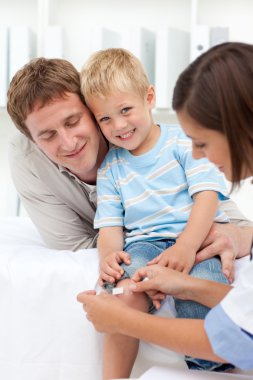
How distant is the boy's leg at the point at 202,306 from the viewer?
1194mm

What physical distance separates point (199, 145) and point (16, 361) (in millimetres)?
645

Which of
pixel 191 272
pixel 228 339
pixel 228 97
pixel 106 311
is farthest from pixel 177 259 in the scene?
pixel 228 97

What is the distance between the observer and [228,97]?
3.15ft

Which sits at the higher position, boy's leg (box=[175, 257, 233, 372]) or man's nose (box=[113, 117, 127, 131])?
man's nose (box=[113, 117, 127, 131])

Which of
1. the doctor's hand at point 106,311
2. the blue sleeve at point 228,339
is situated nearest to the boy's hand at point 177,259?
the doctor's hand at point 106,311

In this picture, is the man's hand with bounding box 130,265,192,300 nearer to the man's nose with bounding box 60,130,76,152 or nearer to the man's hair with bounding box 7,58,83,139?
the man's nose with bounding box 60,130,76,152

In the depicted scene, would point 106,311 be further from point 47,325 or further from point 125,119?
point 125,119

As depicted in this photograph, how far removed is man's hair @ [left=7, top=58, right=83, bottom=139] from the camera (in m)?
1.48

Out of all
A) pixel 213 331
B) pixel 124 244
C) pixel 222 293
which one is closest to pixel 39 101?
pixel 124 244

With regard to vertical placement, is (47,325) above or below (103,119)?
below

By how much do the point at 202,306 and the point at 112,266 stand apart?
8.2 inches

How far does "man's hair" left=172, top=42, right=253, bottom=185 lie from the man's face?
500 millimetres

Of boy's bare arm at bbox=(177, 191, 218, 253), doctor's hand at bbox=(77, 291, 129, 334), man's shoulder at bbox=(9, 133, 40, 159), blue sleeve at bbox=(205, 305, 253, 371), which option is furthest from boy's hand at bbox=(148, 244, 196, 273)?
man's shoulder at bbox=(9, 133, 40, 159)

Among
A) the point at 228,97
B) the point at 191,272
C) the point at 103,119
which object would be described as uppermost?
the point at 228,97
